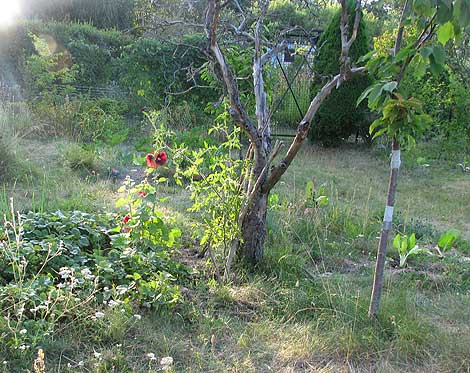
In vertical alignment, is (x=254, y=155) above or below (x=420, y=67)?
below

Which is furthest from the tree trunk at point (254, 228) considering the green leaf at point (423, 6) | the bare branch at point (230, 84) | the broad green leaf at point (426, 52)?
the green leaf at point (423, 6)

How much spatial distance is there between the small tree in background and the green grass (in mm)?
3723

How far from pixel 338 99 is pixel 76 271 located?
242 inches

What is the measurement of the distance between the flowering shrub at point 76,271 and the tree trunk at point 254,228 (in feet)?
1.47

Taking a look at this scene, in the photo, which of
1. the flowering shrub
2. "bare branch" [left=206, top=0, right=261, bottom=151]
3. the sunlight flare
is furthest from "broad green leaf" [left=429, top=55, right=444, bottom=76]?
the sunlight flare

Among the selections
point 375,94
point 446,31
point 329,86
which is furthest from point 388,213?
point 446,31

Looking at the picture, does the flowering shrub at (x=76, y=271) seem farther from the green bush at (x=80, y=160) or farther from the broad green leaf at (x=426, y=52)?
the green bush at (x=80, y=160)

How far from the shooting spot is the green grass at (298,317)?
225 centimetres

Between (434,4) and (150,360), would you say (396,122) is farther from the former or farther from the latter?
(150,360)

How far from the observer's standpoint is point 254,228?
3.13 metres

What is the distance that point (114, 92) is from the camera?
9.57m

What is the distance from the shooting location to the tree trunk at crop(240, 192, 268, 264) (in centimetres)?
309

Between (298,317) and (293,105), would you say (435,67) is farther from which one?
(293,105)

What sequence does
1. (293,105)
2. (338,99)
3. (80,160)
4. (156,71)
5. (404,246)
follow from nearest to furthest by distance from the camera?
(404,246)
(80,160)
(338,99)
(156,71)
(293,105)
